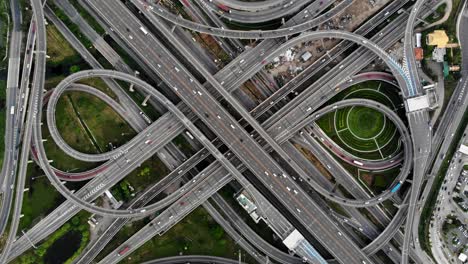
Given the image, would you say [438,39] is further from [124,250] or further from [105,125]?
[124,250]

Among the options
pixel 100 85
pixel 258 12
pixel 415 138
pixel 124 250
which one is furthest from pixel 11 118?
pixel 415 138

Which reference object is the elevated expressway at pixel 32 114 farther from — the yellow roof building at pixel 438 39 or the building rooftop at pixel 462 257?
the building rooftop at pixel 462 257

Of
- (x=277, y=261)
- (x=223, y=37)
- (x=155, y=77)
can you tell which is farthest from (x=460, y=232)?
(x=155, y=77)

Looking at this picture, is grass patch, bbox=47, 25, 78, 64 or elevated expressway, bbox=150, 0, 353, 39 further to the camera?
grass patch, bbox=47, 25, 78, 64

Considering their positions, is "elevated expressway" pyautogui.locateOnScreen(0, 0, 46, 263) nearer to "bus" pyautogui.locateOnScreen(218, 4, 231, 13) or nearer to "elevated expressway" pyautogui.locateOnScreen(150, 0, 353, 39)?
"elevated expressway" pyautogui.locateOnScreen(150, 0, 353, 39)

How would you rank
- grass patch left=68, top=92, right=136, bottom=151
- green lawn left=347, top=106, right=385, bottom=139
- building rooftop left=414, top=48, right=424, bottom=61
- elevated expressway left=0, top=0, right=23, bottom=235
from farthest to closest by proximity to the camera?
green lawn left=347, top=106, right=385, bottom=139 → grass patch left=68, top=92, right=136, bottom=151 → building rooftop left=414, top=48, right=424, bottom=61 → elevated expressway left=0, top=0, right=23, bottom=235

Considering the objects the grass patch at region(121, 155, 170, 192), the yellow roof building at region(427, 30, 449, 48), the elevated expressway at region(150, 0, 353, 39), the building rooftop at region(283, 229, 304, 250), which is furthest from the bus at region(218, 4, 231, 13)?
the building rooftop at region(283, 229, 304, 250)

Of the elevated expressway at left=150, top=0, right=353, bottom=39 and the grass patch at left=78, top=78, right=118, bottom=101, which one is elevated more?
the grass patch at left=78, top=78, right=118, bottom=101

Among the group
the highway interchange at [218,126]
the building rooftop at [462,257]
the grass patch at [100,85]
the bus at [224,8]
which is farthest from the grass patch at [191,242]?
the building rooftop at [462,257]
